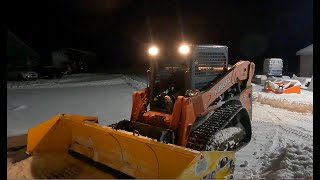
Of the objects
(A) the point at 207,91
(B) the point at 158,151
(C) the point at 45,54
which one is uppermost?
(C) the point at 45,54

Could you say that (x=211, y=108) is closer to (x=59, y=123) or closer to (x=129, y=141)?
(x=129, y=141)

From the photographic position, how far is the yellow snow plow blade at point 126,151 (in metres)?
4.44

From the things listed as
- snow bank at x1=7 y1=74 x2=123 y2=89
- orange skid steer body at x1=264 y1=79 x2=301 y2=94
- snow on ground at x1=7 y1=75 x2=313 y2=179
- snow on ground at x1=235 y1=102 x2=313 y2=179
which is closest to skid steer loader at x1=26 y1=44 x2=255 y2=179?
snow on ground at x1=235 y1=102 x2=313 y2=179

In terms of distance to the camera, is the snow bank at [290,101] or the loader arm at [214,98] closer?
the loader arm at [214,98]

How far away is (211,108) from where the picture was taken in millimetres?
6375

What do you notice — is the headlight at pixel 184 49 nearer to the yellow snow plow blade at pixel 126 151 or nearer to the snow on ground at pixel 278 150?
the yellow snow plow blade at pixel 126 151

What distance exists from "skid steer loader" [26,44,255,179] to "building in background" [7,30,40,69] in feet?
78.7

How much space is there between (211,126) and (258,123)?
394 centimetres

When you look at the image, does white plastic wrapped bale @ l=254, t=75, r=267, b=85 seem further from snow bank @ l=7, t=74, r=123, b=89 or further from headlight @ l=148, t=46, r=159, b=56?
headlight @ l=148, t=46, r=159, b=56

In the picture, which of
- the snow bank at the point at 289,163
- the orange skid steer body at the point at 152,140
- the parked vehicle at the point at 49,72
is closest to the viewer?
the orange skid steer body at the point at 152,140

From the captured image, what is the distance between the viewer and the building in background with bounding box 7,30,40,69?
1131 inches

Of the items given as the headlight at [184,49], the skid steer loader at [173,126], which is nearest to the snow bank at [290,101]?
the skid steer loader at [173,126]


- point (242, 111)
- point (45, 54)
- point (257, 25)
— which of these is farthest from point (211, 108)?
point (257, 25)
